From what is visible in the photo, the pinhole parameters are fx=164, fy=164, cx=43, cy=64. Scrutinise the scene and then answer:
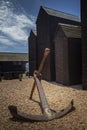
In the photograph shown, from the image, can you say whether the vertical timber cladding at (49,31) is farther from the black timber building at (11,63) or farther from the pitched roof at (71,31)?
the black timber building at (11,63)

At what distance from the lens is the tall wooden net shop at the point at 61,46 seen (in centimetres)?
1542

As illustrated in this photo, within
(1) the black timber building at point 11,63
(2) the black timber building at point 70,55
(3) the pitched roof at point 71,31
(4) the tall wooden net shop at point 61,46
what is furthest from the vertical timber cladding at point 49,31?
(1) the black timber building at point 11,63

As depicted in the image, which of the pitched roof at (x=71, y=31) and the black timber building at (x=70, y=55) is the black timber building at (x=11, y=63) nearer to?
the black timber building at (x=70, y=55)

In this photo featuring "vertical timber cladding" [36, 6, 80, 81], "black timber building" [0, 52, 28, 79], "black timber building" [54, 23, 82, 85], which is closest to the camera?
"black timber building" [54, 23, 82, 85]

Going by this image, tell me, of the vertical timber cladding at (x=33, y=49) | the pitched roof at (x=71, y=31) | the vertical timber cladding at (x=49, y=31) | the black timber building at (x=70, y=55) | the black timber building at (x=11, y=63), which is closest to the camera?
the black timber building at (x=70, y=55)

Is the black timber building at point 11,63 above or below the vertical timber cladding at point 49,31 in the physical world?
below

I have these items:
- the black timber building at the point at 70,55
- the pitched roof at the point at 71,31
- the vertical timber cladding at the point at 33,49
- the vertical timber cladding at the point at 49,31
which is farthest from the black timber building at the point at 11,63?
the pitched roof at the point at 71,31

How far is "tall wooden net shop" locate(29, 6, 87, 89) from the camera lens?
50.6 ft

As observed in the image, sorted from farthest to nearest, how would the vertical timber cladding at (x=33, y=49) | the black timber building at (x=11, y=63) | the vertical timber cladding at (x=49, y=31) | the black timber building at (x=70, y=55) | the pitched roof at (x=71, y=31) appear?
the black timber building at (x=11, y=63), the vertical timber cladding at (x=33, y=49), the vertical timber cladding at (x=49, y=31), the pitched roof at (x=71, y=31), the black timber building at (x=70, y=55)

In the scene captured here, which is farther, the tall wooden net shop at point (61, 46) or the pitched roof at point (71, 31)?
the pitched roof at point (71, 31)

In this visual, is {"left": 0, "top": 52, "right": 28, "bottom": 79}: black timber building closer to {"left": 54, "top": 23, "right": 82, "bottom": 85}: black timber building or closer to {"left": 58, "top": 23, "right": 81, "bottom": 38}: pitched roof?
{"left": 54, "top": 23, "right": 82, "bottom": 85}: black timber building

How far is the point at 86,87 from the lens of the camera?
41.8 feet

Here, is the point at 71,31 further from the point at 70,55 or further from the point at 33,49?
the point at 33,49

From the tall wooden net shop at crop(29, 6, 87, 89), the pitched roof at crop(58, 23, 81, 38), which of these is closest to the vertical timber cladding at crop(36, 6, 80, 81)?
the tall wooden net shop at crop(29, 6, 87, 89)
